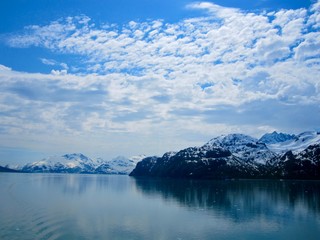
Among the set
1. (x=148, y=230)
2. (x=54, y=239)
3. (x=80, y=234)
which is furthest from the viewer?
(x=148, y=230)

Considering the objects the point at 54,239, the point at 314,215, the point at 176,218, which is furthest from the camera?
the point at 314,215

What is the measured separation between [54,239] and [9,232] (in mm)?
9199

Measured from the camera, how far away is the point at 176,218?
7831 cm

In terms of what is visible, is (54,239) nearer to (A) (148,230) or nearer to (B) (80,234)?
(B) (80,234)

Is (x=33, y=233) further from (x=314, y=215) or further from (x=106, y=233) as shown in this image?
(x=314, y=215)

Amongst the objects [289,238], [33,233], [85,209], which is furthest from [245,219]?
[33,233]

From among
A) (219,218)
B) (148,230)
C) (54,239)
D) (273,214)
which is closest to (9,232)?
(54,239)

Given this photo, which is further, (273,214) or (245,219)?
(273,214)

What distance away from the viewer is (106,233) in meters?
59.9

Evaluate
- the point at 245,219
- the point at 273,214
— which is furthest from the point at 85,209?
the point at 273,214

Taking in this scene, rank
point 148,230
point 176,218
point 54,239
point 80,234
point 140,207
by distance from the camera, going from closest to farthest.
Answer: point 54,239 < point 80,234 < point 148,230 < point 176,218 < point 140,207

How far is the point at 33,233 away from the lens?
56.8m

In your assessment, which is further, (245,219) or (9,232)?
(245,219)

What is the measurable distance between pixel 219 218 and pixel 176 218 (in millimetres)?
10586
